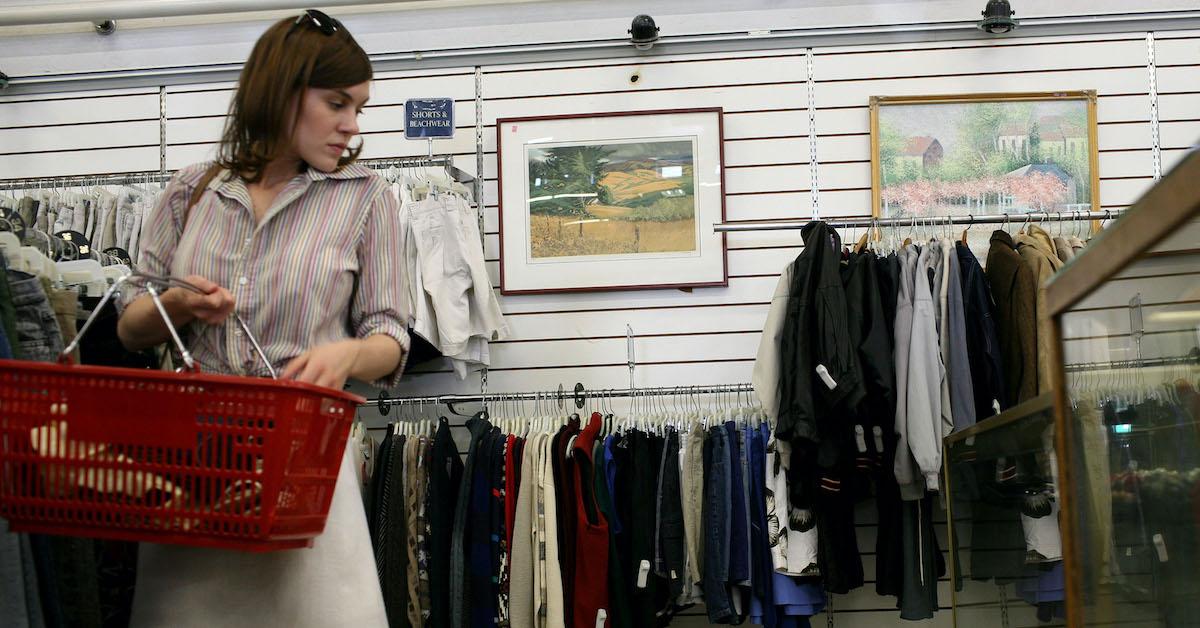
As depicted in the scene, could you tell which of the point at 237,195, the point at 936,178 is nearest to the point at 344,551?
the point at 237,195

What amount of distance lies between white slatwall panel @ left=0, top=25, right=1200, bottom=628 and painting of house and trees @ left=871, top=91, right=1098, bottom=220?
7cm

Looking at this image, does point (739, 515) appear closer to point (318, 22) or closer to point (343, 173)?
point (343, 173)

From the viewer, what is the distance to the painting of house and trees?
514 cm

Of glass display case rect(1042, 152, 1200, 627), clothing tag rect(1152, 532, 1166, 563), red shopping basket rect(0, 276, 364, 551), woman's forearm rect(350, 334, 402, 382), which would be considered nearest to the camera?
glass display case rect(1042, 152, 1200, 627)

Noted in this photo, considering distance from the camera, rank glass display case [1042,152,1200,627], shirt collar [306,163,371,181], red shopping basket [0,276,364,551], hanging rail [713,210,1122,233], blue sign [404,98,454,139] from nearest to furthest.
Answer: glass display case [1042,152,1200,627] < red shopping basket [0,276,364,551] < shirt collar [306,163,371,181] < hanging rail [713,210,1122,233] < blue sign [404,98,454,139]

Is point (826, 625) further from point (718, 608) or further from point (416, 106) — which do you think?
point (416, 106)

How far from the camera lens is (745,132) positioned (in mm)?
5250

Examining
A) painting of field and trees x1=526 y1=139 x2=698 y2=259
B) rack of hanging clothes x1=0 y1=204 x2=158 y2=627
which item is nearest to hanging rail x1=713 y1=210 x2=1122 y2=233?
painting of field and trees x1=526 y1=139 x2=698 y2=259

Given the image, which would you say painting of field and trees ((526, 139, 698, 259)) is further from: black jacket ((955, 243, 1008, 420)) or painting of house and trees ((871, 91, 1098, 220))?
black jacket ((955, 243, 1008, 420))

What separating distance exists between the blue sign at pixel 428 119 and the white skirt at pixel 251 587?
3397mm

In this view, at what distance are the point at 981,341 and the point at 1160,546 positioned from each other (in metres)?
3.17

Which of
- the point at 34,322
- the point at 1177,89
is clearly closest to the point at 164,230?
the point at 34,322

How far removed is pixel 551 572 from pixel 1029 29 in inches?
120

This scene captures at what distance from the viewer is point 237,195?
192 centimetres
